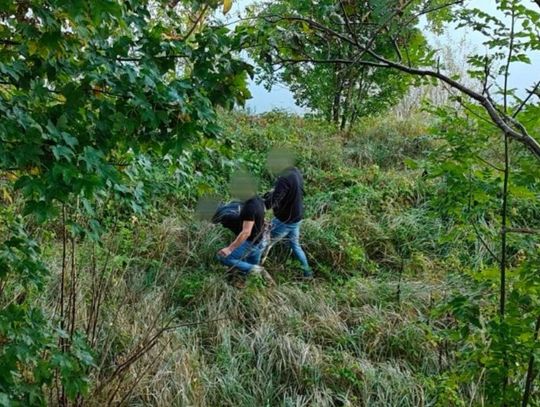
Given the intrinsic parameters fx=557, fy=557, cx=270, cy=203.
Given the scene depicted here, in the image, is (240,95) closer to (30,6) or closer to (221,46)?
(221,46)

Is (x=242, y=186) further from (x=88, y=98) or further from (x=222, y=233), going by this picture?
(x=88, y=98)

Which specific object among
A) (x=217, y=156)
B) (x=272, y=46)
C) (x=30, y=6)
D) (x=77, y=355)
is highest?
(x=30, y=6)

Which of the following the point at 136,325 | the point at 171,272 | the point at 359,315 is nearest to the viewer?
the point at 136,325

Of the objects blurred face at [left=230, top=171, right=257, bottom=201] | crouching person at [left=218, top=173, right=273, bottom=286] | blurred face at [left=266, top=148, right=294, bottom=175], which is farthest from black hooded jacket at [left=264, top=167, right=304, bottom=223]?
blurred face at [left=230, top=171, right=257, bottom=201]

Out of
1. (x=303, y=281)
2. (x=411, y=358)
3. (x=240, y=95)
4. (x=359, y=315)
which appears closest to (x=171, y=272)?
(x=303, y=281)

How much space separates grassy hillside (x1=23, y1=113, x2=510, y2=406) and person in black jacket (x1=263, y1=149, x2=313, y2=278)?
18cm

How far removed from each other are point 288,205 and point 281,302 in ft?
3.62

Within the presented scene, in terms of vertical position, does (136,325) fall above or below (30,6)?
below

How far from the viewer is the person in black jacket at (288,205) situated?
211 inches

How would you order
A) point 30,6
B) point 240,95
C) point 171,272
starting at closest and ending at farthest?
point 30,6 < point 240,95 < point 171,272

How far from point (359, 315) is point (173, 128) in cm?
314

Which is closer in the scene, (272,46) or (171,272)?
(272,46)

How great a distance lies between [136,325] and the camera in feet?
12.6

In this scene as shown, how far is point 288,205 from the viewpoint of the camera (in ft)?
17.8
